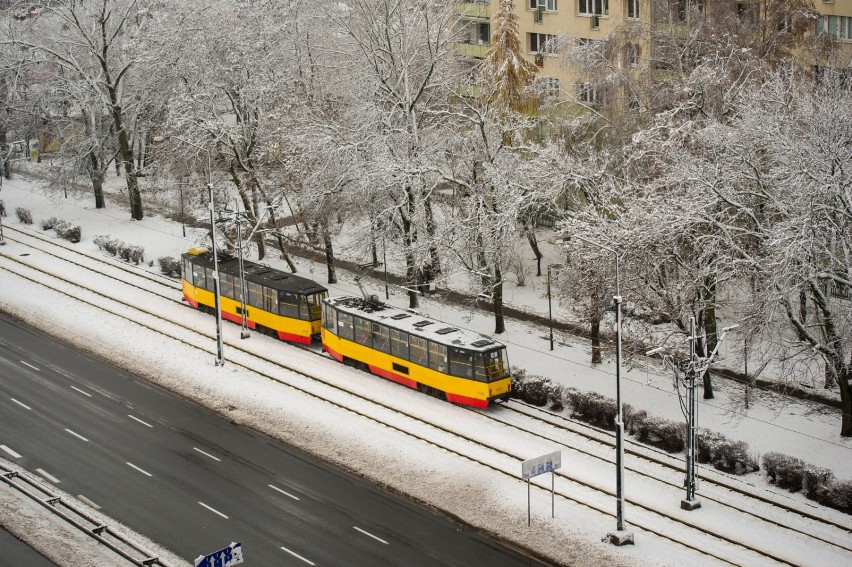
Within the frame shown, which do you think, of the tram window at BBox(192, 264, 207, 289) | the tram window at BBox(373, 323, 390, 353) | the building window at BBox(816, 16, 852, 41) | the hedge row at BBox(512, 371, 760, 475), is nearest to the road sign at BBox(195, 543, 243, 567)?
the hedge row at BBox(512, 371, 760, 475)

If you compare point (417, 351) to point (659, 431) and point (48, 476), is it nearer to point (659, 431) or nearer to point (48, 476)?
point (659, 431)

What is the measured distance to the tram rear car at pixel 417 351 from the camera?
39.6m

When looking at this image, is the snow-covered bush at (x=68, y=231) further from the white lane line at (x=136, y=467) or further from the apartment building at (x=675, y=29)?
the white lane line at (x=136, y=467)

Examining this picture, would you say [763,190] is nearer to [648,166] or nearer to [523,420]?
[648,166]

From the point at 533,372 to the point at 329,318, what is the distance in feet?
Answer: 29.2

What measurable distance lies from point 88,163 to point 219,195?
38.5 feet

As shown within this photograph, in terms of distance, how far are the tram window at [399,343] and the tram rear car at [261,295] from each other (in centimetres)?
580

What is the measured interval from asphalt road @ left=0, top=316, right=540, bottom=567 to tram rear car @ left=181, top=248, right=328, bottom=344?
719 cm

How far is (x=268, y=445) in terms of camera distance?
3691 centimetres

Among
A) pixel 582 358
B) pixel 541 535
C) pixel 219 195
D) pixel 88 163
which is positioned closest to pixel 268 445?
pixel 541 535

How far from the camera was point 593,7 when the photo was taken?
61312 mm

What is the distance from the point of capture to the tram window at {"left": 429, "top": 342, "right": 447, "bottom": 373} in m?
40.4

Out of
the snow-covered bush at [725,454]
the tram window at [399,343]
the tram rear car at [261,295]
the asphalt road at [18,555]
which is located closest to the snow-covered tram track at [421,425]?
the tram rear car at [261,295]

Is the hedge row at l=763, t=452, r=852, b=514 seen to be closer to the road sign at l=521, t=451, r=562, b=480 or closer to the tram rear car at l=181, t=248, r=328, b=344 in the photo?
the road sign at l=521, t=451, r=562, b=480
